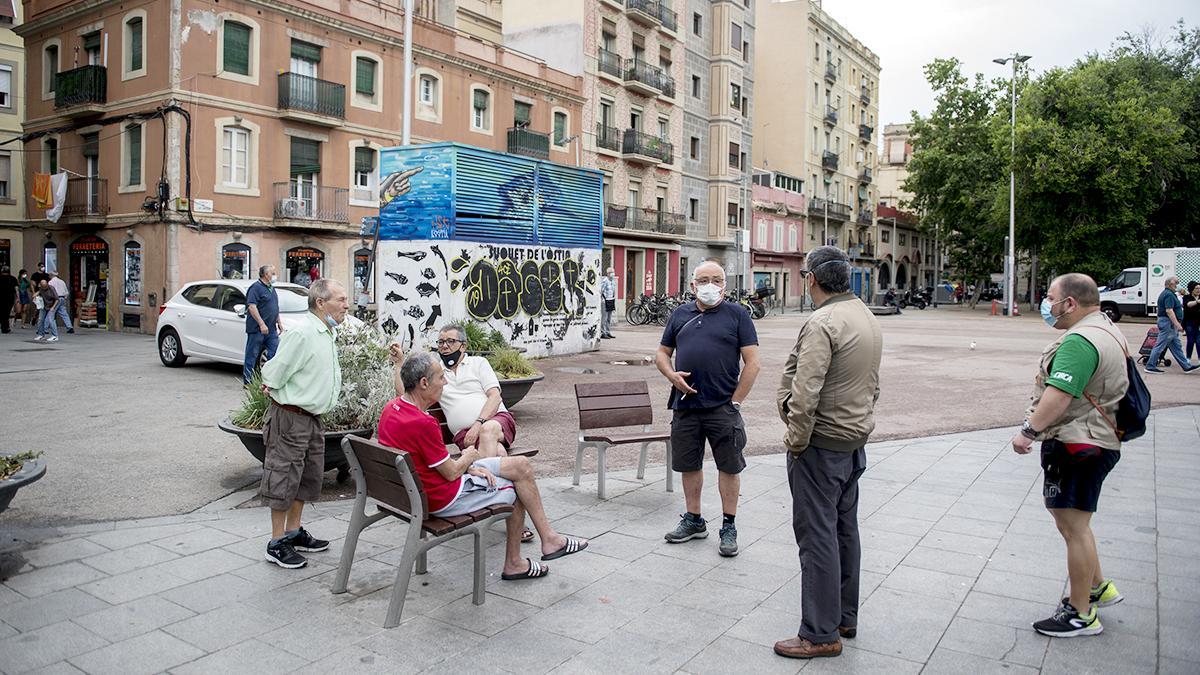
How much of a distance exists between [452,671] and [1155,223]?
48.7 meters

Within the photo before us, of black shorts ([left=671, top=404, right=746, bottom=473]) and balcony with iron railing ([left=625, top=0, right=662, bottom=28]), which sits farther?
balcony with iron railing ([left=625, top=0, right=662, bottom=28])

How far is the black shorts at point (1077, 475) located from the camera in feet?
13.7

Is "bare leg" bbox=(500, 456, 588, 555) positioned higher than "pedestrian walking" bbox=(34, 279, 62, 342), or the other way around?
"pedestrian walking" bbox=(34, 279, 62, 342)

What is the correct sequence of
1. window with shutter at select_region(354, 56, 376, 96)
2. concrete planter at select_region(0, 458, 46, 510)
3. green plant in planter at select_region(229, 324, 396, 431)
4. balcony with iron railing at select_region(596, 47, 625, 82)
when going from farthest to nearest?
balcony with iron railing at select_region(596, 47, 625, 82) < window with shutter at select_region(354, 56, 376, 96) < green plant in planter at select_region(229, 324, 396, 431) < concrete planter at select_region(0, 458, 46, 510)

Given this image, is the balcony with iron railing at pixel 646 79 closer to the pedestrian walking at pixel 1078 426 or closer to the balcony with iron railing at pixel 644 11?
the balcony with iron railing at pixel 644 11

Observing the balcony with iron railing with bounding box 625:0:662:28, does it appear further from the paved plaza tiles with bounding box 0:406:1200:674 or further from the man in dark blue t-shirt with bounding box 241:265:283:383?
the paved plaza tiles with bounding box 0:406:1200:674

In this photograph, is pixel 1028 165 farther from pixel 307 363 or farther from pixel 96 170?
pixel 307 363

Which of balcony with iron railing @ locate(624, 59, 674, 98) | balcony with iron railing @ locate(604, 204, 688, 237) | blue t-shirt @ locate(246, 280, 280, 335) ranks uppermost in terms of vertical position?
balcony with iron railing @ locate(624, 59, 674, 98)

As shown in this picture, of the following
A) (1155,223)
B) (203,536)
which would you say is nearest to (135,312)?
(203,536)

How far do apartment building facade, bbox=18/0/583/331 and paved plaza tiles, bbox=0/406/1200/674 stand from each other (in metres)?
20.2

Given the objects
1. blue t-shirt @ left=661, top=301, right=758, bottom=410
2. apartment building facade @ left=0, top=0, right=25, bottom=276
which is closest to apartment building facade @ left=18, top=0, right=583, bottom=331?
apartment building facade @ left=0, top=0, right=25, bottom=276

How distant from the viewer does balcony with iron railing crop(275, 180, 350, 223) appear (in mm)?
25828

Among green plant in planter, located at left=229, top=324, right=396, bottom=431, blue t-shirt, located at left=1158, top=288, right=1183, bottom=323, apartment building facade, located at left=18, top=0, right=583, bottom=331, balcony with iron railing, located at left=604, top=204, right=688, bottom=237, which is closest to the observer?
green plant in planter, located at left=229, top=324, right=396, bottom=431

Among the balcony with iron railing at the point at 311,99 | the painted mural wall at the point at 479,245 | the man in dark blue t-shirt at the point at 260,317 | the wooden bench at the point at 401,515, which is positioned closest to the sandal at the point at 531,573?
the wooden bench at the point at 401,515
